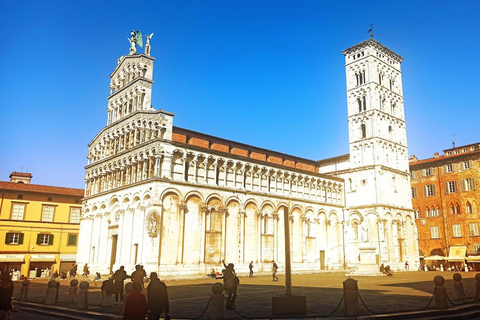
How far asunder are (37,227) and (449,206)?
168ft

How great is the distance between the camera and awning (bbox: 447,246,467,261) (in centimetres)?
4606

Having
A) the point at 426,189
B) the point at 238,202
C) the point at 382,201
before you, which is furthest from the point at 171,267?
the point at 426,189

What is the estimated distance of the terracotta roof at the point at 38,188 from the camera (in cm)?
4291

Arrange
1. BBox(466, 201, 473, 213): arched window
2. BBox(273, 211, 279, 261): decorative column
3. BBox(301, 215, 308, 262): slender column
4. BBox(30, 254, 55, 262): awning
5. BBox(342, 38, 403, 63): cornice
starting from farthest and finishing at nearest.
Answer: BBox(342, 38, 403, 63): cornice < BBox(466, 201, 473, 213): arched window < BBox(30, 254, 55, 262): awning < BBox(301, 215, 308, 262): slender column < BBox(273, 211, 279, 261): decorative column

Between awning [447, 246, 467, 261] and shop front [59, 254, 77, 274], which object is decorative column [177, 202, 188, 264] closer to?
shop front [59, 254, 77, 274]

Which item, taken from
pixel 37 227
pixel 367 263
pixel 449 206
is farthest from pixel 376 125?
pixel 37 227

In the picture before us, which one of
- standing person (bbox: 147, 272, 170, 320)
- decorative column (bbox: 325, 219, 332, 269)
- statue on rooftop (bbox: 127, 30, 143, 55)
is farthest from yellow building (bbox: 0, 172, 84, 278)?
standing person (bbox: 147, 272, 170, 320)

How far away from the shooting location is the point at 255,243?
37.0 meters

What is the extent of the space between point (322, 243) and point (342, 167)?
1161 centimetres

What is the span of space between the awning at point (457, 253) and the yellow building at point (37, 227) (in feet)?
150

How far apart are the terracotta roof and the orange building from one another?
4562cm

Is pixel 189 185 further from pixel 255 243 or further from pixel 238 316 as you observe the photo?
pixel 238 316

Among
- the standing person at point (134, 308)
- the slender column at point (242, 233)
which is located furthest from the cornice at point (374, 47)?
the standing person at point (134, 308)

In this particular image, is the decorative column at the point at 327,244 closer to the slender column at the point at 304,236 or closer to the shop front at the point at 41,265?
the slender column at the point at 304,236
